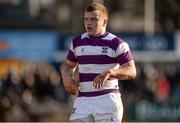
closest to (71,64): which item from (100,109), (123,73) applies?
(100,109)

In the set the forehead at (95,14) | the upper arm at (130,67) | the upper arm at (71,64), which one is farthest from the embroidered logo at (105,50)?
the upper arm at (71,64)

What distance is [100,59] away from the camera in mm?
8766

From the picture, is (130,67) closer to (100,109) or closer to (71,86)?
(100,109)

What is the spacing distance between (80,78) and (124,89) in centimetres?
1715

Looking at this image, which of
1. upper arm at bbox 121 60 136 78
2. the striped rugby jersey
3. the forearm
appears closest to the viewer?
the forearm

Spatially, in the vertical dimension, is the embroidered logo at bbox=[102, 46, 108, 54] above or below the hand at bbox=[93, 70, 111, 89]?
above

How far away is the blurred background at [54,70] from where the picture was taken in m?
24.1

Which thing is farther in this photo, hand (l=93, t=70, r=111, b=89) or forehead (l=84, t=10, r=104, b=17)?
forehead (l=84, t=10, r=104, b=17)

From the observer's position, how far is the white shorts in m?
8.77

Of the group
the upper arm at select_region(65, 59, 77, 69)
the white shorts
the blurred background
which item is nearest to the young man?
the white shorts

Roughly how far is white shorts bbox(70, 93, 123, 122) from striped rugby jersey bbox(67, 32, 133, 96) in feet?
0.21

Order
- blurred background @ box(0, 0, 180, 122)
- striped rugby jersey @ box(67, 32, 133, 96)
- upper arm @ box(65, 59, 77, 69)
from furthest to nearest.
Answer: blurred background @ box(0, 0, 180, 122) < upper arm @ box(65, 59, 77, 69) < striped rugby jersey @ box(67, 32, 133, 96)

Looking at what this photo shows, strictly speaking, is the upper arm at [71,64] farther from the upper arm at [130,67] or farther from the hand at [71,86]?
the upper arm at [130,67]

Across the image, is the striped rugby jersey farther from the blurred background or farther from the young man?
the blurred background
